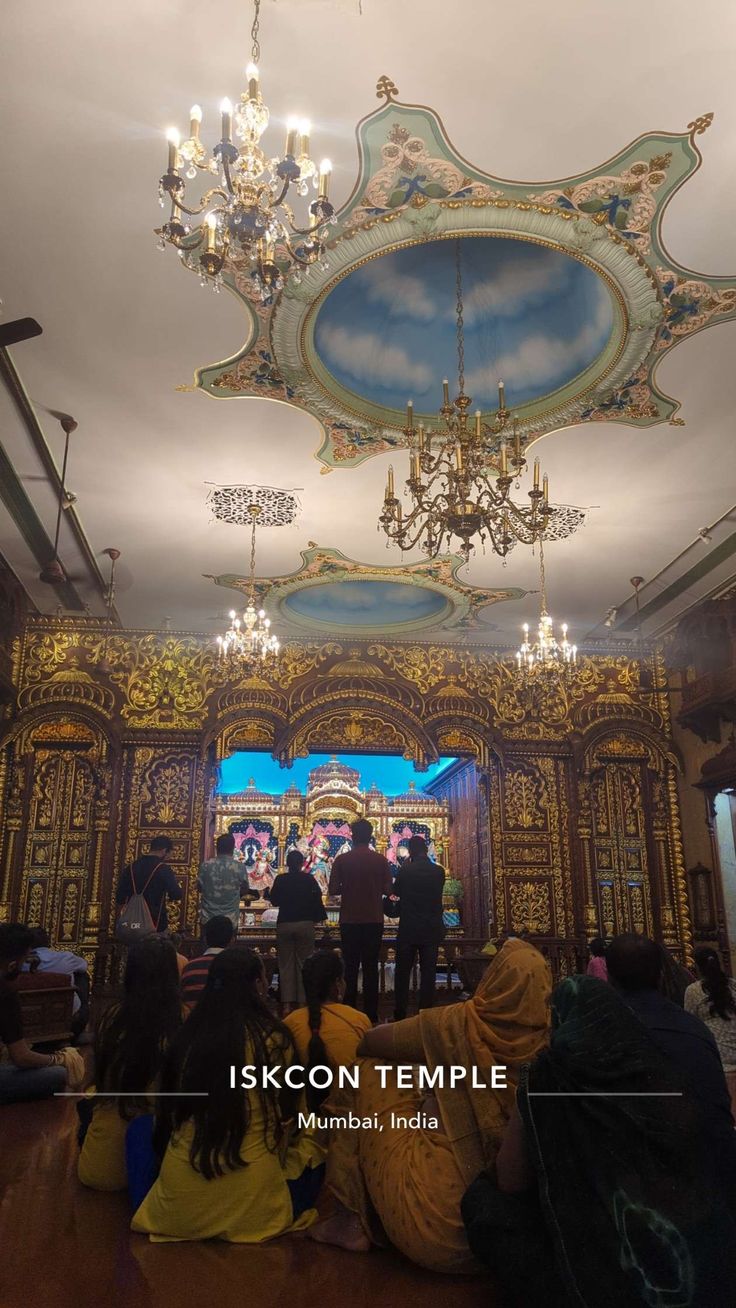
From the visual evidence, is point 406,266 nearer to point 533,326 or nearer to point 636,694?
point 533,326

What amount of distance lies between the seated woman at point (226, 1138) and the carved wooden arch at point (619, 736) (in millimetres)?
8475

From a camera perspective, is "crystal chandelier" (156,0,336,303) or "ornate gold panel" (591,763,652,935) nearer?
"crystal chandelier" (156,0,336,303)

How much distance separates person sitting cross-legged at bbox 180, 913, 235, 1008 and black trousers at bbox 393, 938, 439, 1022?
5.43 feet

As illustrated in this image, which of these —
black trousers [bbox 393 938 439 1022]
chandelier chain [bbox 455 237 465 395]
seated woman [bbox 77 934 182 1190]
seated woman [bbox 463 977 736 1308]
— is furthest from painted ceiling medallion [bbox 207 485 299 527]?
seated woman [bbox 463 977 736 1308]

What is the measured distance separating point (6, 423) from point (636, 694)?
8306mm

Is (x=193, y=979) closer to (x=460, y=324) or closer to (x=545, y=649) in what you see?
(x=460, y=324)

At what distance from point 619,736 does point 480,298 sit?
7054mm

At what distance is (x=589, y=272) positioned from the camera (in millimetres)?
5145

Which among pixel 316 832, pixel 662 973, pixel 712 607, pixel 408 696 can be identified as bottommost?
pixel 662 973

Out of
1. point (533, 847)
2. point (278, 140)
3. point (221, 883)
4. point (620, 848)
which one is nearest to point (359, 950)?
point (221, 883)

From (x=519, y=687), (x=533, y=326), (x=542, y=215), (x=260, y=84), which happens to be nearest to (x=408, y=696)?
(x=519, y=687)

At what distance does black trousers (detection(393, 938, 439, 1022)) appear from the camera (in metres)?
6.60

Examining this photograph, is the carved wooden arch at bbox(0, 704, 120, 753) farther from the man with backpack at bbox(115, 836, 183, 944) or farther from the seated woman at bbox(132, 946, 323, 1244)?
the seated woman at bbox(132, 946, 323, 1244)

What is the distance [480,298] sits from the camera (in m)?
5.50
